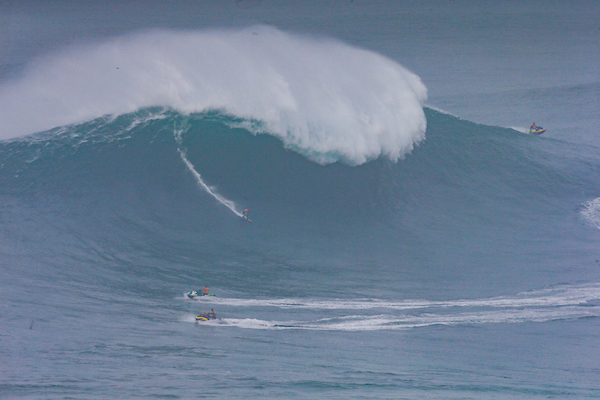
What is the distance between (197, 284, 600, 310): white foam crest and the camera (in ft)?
62.5

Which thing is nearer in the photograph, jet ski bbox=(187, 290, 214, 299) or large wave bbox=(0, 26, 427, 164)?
jet ski bbox=(187, 290, 214, 299)

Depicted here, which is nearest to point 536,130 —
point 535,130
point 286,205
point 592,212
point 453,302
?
point 535,130

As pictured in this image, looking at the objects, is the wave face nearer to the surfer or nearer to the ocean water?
the ocean water

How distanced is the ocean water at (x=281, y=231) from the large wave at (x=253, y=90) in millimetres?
99

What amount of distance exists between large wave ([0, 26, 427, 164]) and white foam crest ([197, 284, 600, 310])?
8.37 metres

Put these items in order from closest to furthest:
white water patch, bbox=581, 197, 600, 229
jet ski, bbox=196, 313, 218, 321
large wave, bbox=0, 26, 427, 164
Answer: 1. jet ski, bbox=196, 313, 218, 321
2. white water patch, bbox=581, 197, 600, 229
3. large wave, bbox=0, 26, 427, 164

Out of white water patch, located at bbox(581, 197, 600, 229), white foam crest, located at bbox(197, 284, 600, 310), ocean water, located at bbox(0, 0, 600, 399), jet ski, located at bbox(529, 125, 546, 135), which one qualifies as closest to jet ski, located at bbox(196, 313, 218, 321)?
ocean water, located at bbox(0, 0, 600, 399)

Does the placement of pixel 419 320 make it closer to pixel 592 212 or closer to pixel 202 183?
pixel 202 183

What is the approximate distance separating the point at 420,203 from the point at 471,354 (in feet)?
31.4

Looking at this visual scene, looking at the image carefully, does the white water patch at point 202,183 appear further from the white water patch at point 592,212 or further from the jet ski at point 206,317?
the white water patch at point 592,212

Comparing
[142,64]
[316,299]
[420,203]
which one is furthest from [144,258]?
[142,64]

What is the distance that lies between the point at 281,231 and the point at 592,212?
1177cm

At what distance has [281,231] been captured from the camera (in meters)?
23.4

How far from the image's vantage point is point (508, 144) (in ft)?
105
